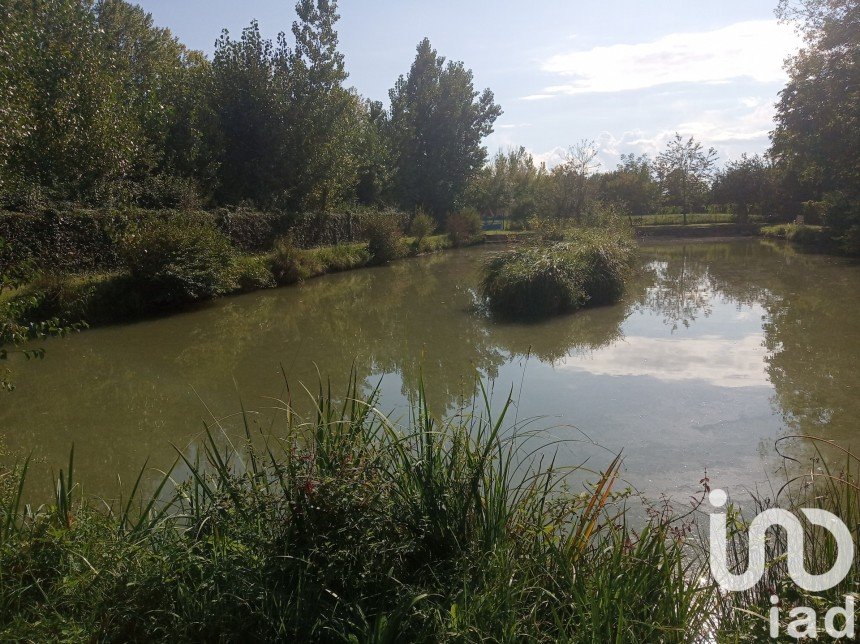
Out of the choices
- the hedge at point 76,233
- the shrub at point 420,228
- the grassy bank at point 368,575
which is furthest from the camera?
the shrub at point 420,228

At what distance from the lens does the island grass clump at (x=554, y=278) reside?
37.8 ft

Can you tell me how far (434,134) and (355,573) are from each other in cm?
3311

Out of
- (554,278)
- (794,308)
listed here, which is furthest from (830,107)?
(554,278)

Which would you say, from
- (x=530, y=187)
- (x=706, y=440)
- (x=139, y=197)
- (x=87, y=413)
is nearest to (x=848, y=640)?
(x=706, y=440)

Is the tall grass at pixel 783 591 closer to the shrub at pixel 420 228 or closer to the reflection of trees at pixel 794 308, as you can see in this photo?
the reflection of trees at pixel 794 308

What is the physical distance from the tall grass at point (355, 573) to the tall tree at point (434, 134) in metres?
30.7

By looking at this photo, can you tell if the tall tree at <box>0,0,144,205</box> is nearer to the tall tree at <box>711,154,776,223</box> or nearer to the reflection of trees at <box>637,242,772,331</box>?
the reflection of trees at <box>637,242,772,331</box>

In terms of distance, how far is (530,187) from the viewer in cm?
4097

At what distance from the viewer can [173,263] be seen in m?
12.3

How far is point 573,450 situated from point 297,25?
71.0 feet

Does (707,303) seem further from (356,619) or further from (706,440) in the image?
(356,619)

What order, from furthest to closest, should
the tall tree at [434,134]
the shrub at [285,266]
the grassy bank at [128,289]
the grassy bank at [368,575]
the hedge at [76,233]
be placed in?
the tall tree at [434,134], the shrub at [285,266], the hedge at [76,233], the grassy bank at [128,289], the grassy bank at [368,575]

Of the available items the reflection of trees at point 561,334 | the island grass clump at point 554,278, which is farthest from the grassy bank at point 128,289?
the island grass clump at point 554,278

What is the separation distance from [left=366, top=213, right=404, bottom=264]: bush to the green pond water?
7822 millimetres
